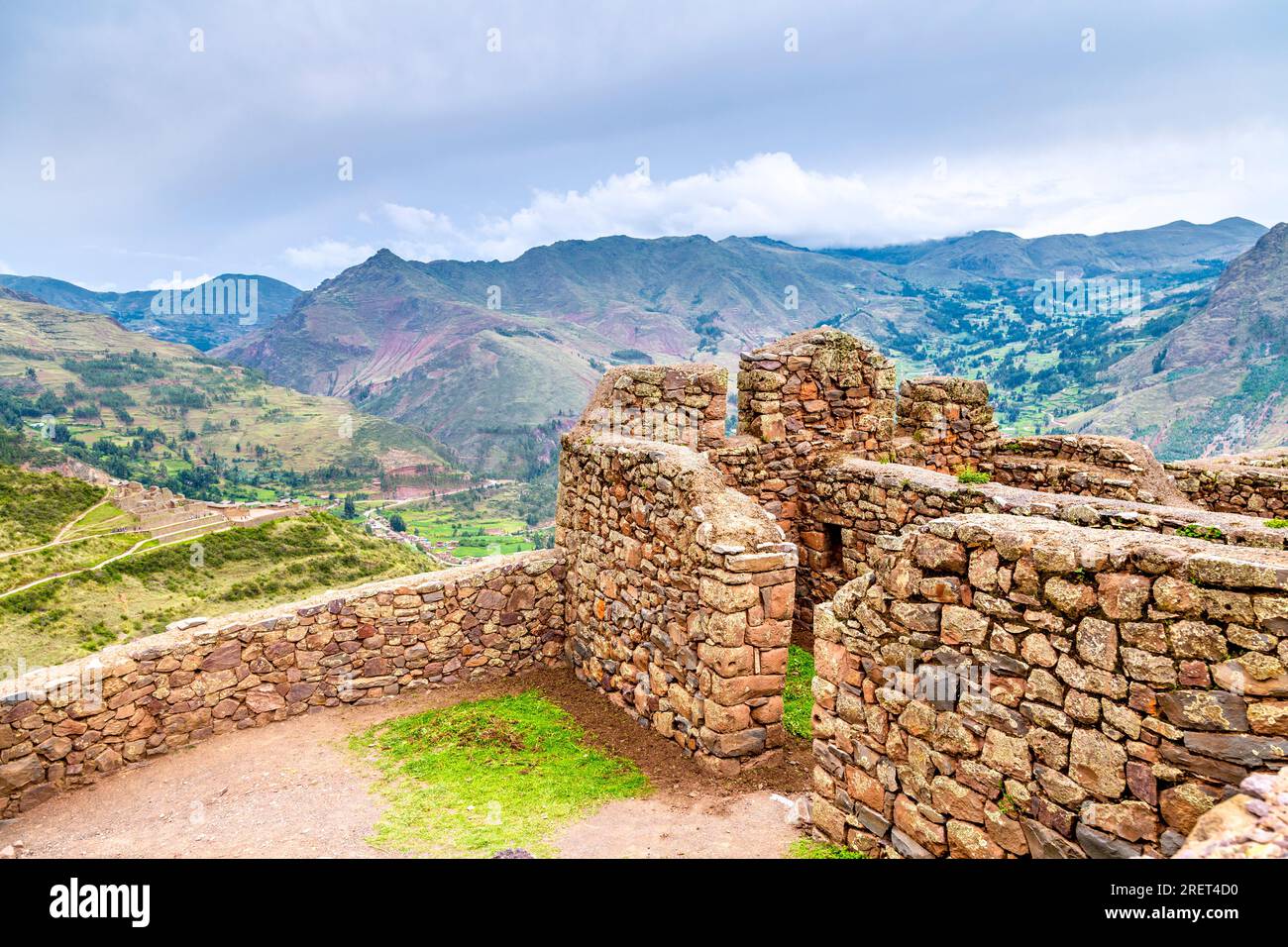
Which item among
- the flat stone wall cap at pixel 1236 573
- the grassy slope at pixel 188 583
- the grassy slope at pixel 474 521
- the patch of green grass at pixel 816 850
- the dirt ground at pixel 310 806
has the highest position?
the flat stone wall cap at pixel 1236 573

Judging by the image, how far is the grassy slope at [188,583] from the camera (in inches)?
1120

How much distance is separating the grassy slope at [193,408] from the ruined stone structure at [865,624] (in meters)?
106

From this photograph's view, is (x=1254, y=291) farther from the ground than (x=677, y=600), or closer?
farther from the ground

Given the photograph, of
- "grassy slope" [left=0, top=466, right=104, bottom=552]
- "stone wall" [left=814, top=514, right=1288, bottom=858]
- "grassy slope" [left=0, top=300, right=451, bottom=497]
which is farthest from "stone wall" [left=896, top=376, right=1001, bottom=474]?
"grassy slope" [left=0, top=300, right=451, bottom=497]

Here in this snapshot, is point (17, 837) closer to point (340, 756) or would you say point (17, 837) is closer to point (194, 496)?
point (340, 756)

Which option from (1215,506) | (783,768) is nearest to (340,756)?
(783,768)

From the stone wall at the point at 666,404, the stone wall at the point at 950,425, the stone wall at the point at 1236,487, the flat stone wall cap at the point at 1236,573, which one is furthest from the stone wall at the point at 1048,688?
the stone wall at the point at 1236,487

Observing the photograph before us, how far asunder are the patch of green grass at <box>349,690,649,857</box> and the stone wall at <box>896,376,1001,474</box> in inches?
279

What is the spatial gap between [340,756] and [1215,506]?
12.1 meters

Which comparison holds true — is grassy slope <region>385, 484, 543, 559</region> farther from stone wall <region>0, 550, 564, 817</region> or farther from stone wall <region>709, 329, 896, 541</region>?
stone wall <region>709, 329, 896, 541</region>

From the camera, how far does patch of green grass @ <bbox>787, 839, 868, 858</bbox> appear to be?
5195 mm

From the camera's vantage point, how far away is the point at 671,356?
629 feet

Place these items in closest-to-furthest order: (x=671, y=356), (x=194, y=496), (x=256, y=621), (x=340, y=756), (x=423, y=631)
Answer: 1. (x=340, y=756)
2. (x=256, y=621)
3. (x=423, y=631)
4. (x=194, y=496)
5. (x=671, y=356)

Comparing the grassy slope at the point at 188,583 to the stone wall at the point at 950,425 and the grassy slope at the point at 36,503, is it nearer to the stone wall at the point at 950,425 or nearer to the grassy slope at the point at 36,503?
the grassy slope at the point at 36,503
